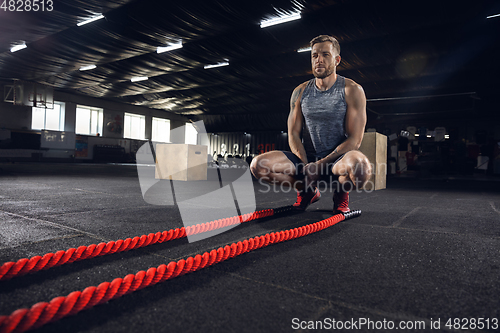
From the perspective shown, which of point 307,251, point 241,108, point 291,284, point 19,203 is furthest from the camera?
point 241,108

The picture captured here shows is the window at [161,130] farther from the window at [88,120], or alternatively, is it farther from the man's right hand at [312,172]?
the man's right hand at [312,172]

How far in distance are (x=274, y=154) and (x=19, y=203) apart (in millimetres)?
2584

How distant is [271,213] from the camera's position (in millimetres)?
2576

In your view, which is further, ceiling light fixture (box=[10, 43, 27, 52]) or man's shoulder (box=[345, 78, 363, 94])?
→ ceiling light fixture (box=[10, 43, 27, 52])

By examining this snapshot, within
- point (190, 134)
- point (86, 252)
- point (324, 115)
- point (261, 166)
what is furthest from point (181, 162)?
point (190, 134)

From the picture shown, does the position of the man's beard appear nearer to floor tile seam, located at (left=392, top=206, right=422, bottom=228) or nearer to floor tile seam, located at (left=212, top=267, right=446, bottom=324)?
floor tile seam, located at (left=392, top=206, right=422, bottom=228)

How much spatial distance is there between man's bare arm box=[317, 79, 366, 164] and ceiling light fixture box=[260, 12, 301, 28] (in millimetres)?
5664

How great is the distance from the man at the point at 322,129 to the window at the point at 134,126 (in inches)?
770

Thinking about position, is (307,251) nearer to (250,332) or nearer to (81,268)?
(250,332)

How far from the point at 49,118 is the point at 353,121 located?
61.4ft

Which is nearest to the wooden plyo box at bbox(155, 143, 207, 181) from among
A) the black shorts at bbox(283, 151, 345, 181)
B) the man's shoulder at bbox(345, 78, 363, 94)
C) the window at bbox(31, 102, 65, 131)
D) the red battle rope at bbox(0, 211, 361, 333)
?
the black shorts at bbox(283, 151, 345, 181)

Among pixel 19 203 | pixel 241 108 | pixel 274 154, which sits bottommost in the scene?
pixel 19 203

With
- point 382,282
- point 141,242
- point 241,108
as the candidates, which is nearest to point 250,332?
point 382,282

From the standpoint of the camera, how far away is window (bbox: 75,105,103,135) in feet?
58.4
